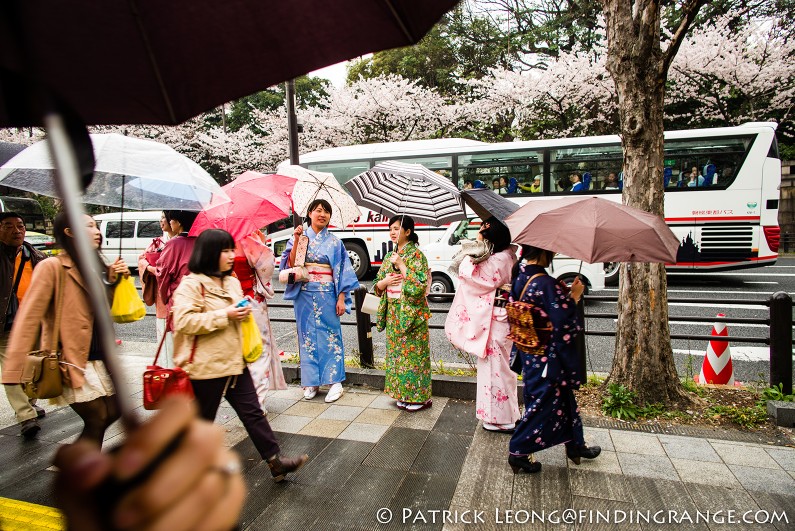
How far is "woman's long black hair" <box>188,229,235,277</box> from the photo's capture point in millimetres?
2770

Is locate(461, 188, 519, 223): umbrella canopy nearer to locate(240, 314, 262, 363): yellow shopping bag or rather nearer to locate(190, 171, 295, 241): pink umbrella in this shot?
locate(190, 171, 295, 241): pink umbrella

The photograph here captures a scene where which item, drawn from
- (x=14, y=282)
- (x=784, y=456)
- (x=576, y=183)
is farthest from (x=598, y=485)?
(x=576, y=183)

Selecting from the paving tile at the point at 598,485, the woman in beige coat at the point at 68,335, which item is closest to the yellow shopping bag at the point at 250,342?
the woman in beige coat at the point at 68,335

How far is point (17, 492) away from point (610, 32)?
5408 mm

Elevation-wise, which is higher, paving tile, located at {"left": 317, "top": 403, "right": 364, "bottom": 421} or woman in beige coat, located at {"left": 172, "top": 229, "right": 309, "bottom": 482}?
woman in beige coat, located at {"left": 172, "top": 229, "right": 309, "bottom": 482}

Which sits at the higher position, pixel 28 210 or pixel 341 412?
pixel 28 210

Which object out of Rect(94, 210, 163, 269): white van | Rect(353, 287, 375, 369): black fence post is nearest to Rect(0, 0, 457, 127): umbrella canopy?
Rect(353, 287, 375, 369): black fence post

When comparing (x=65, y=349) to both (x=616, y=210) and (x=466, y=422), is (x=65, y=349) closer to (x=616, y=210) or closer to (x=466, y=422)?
(x=466, y=422)

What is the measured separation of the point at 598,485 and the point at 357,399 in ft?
7.53

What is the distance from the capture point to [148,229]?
16.0m

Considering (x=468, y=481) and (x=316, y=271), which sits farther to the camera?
(x=316, y=271)

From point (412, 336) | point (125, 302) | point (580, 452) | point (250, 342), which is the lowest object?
point (580, 452)

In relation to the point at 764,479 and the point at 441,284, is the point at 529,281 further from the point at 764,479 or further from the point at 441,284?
the point at 441,284

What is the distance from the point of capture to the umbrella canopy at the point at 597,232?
2656 millimetres
